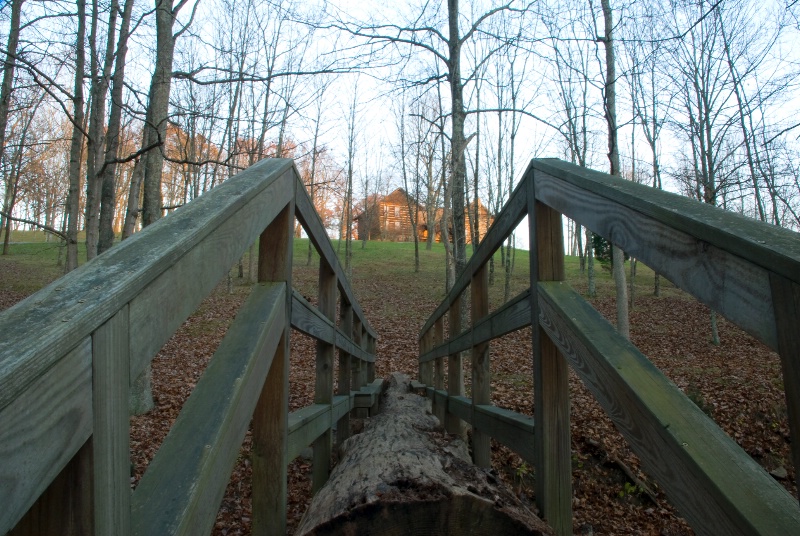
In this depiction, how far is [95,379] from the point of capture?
78cm

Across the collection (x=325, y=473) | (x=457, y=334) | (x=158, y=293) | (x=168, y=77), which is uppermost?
(x=168, y=77)

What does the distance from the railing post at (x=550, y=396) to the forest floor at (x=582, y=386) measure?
1763 mm

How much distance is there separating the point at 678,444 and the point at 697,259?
0.41 metres

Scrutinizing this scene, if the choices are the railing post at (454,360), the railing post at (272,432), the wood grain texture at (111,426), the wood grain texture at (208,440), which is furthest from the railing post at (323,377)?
the wood grain texture at (111,426)

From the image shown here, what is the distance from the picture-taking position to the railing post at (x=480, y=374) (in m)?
3.28

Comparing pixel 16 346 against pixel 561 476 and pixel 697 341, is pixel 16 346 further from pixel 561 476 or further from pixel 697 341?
pixel 697 341

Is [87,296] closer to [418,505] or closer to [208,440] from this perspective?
[208,440]

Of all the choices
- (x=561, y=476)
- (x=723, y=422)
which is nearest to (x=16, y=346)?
(x=561, y=476)

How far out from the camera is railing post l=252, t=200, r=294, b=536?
6.40ft

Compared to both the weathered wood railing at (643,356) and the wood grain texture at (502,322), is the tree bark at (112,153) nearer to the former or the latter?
the wood grain texture at (502,322)

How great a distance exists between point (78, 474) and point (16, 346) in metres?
0.23

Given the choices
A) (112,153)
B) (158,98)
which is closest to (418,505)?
(158,98)

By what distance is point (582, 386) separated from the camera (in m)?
8.05

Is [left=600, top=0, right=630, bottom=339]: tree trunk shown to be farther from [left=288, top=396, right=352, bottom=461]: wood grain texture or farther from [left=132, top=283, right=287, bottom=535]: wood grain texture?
[left=132, top=283, right=287, bottom=535]: wood grain texture
